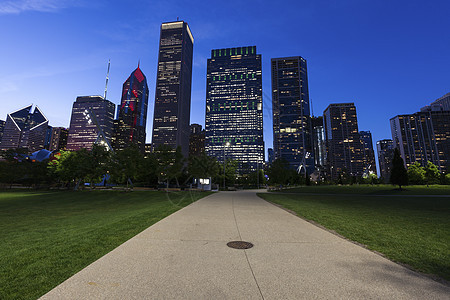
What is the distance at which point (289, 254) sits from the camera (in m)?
5.26

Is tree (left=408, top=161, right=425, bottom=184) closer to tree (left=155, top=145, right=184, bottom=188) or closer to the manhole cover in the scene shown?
tree (left=155, top=145, right=184, bottom=188)

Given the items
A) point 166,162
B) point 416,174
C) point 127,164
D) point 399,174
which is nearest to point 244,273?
point 166,162

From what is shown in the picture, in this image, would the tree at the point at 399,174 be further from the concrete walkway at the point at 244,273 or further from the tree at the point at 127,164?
the tree at the point at 127,164

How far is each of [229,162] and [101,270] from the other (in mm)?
73179

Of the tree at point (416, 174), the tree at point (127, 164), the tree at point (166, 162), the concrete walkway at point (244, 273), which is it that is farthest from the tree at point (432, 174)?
the tree at point (127, 164)

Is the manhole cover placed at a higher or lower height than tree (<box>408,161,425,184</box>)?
lower

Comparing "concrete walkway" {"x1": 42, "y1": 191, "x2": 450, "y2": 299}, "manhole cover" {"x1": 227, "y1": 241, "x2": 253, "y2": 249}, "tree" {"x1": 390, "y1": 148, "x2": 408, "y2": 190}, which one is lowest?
"manhole cover" {"x1": 227, "y1": 241, "x2": 253, "y2": 249}

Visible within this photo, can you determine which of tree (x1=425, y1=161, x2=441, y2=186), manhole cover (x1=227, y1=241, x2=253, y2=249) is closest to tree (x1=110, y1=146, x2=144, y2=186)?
manhole cover (x1=227, y1=241, x2=253, y2=249)

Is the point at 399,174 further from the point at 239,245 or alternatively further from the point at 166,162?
the point at 239,245

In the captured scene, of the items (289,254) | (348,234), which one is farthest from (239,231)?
(348,234)

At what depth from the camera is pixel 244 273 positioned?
4137 millimetres

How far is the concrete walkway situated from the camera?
3359 mm

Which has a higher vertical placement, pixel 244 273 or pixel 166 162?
pixel 166 162

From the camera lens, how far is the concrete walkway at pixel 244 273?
11.0 ft
